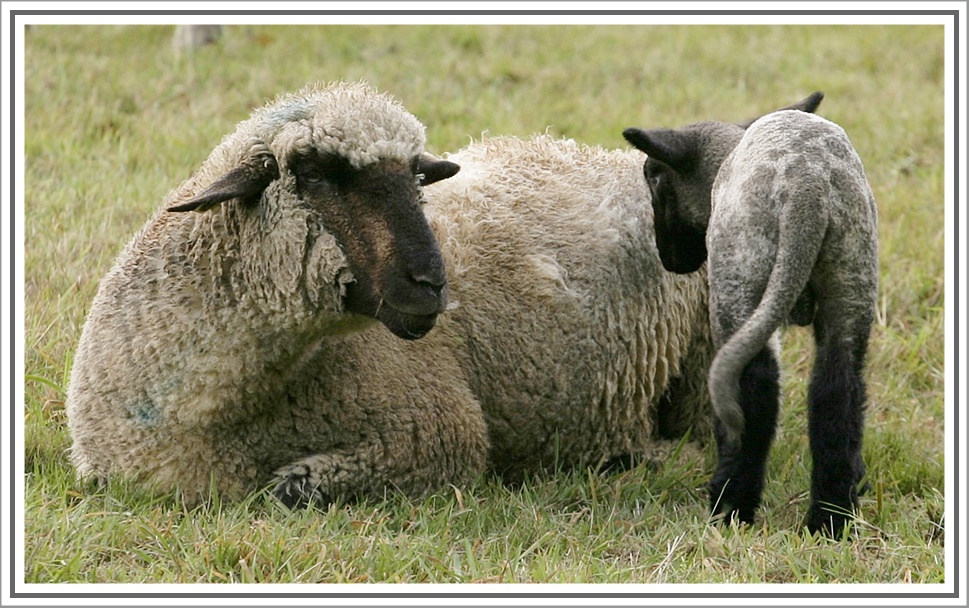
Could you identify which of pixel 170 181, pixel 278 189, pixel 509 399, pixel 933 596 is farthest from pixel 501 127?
pixel 933 596

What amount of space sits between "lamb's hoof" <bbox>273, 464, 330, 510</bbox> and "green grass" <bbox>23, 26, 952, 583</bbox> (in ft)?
0.29

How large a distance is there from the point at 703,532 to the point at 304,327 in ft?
5.49

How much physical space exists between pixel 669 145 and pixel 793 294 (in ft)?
3.66

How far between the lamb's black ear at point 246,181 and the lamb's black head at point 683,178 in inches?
61.0

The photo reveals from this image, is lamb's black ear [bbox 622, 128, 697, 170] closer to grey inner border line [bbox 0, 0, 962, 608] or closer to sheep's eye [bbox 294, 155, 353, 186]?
grey inner border line [bbox 0, 0, 962, 608]

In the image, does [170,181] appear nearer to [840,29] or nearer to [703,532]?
[703,532]

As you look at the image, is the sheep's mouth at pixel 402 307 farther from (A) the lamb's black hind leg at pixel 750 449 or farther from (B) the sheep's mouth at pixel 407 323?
(A) the lamb's black hind leg at pixel 750 449

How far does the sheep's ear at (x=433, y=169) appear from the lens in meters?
5.10

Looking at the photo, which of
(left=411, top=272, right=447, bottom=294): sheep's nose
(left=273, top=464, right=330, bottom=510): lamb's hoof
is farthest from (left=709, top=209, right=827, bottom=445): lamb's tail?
(left=273, top=464, right=330, bottom=510): lamb's hoof

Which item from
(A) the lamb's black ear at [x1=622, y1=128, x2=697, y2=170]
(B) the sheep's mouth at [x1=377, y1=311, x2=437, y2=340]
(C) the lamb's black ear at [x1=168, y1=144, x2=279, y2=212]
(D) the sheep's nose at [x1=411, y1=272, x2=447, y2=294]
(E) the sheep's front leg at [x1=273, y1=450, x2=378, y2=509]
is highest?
(A) the lamb's black ear at [x1=622, y1=128, x2=697, y2=170]

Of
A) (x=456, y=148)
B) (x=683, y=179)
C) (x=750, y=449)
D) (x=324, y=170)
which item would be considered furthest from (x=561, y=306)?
(x=456, y=148)

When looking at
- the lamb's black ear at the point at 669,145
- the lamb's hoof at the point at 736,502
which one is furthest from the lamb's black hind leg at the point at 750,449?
the lamb's black ear at the point at 669,145

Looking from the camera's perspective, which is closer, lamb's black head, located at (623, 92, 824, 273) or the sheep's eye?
the sheep's eye

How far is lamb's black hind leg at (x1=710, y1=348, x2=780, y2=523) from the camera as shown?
4926mm
